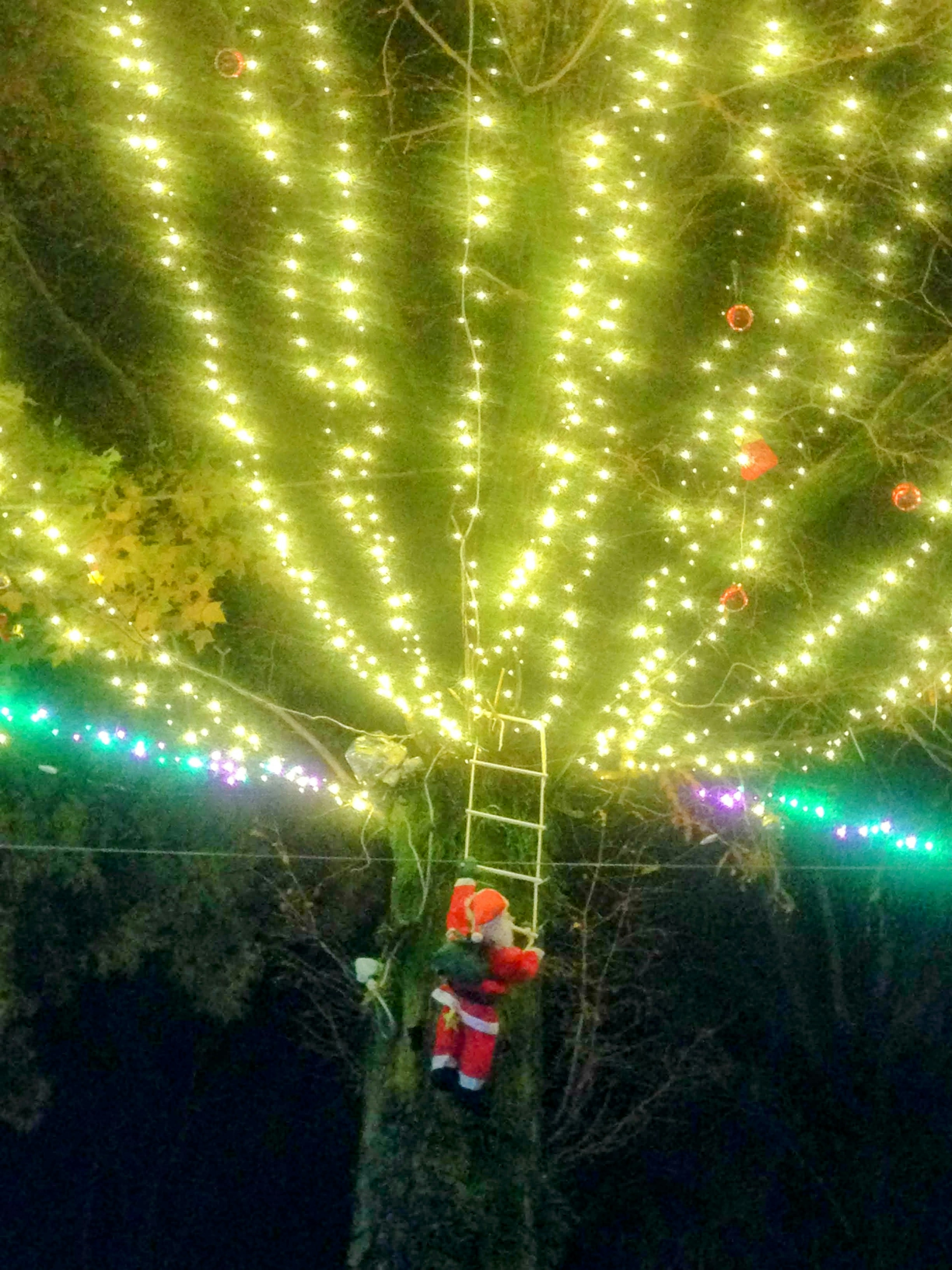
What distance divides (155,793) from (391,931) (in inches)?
→ 171

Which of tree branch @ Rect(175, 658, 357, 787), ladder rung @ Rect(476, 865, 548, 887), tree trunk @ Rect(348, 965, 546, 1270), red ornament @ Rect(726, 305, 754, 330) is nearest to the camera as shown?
red ornament @ Rect(726, 305, 754, 330)

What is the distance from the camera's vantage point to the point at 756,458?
246 inches

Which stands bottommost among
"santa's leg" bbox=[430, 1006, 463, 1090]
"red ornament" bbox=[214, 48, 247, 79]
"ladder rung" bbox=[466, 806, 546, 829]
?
"santa's leg" bbox=[430, 1006, 463, 1090]

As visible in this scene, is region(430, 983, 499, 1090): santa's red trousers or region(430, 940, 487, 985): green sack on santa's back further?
region(430, 983, 499, 1090): santa's red trousers

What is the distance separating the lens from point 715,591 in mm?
7793

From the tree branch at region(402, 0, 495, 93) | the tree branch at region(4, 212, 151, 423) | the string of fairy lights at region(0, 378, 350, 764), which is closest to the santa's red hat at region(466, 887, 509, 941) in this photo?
the string of fairy lights at region(0, 378, 350, 764)

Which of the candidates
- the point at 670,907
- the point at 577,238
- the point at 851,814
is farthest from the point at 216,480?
the point at 670,907

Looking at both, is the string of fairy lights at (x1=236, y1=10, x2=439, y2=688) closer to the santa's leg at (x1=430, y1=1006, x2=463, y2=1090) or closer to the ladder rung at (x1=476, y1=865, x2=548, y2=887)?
the ladder rung at (x1=476, y1=865, x2=548, y2=887)

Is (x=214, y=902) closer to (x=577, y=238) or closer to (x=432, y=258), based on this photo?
(x=432, y=258)

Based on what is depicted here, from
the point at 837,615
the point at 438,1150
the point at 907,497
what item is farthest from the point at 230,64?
the point at 438,1150

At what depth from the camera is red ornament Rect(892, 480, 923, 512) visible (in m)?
6.09

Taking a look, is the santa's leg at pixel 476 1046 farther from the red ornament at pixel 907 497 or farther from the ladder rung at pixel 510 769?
the red ornament at pixel 907 497

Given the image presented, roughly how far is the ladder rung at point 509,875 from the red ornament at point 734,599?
1.61 m

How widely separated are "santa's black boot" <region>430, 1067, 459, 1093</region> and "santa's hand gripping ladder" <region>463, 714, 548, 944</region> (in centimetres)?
63
